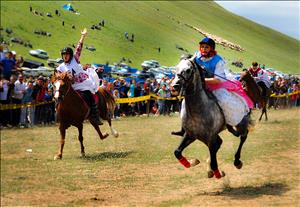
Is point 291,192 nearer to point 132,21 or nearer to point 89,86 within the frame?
point 132,21

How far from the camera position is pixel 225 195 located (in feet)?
33.4

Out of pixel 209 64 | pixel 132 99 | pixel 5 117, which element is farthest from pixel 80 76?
pixel 132 99

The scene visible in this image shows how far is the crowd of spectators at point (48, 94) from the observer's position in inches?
354

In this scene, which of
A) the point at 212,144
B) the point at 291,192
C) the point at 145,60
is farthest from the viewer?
the point at 145,60

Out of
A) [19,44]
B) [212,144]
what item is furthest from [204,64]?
[19,44]

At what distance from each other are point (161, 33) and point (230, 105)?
8.50ft

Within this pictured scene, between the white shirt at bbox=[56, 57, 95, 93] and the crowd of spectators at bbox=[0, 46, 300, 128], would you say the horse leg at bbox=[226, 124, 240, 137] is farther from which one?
the white shirt at bbox=[56, 57, 95, 93]

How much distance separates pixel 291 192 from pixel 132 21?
5452 mm

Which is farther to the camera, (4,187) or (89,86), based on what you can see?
(89,86)

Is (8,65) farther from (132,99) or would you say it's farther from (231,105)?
(132,99)

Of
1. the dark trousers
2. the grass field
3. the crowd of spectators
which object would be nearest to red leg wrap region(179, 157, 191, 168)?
the grass field

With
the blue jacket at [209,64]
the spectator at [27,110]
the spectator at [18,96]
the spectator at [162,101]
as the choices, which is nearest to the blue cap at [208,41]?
the blue jacket at [209,64]

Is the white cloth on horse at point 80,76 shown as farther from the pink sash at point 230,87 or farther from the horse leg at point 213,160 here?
the horse leg at point 213,160

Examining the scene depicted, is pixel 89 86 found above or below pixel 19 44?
below
